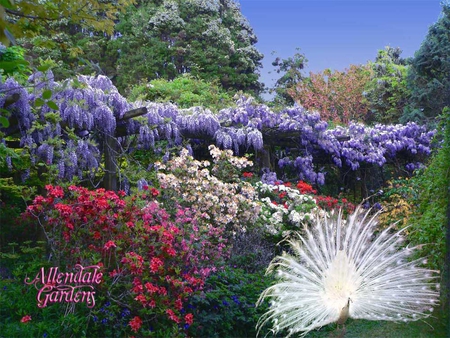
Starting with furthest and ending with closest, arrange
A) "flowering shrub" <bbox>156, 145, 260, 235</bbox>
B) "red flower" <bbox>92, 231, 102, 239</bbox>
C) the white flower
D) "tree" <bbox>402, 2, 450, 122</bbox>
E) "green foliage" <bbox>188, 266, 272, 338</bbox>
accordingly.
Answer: "tree" <bbox>402, 2, 450, 122</bbox> → "flowering shrub" <bbox>156, 145, 260, 235</bbox> → "green foliage" <bbox>188, 266, 272, 338</bbox> → "red flower" <bbox>92, 231, 102, 239</bbox> → the white flower

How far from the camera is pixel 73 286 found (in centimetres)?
430

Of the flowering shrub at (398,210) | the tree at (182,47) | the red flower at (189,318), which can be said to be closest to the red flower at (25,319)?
the red flower at (189,318)

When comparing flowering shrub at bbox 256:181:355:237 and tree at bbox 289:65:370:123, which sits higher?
tree at bbox 289:65:370:123

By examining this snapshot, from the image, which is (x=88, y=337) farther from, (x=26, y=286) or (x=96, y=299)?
(x=26, y=286)

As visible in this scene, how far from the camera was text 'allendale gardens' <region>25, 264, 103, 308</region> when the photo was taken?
13.9ft

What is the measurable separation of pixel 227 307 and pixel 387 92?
1476cm

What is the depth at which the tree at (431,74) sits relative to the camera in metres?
13.9

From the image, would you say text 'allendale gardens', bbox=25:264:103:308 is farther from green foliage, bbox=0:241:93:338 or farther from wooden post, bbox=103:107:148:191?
wooden post, bbox=103:107:148:191

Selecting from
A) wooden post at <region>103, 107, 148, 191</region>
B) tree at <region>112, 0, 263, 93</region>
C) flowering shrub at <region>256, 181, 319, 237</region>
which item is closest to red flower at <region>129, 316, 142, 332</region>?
flowering shrub at <region>256, 181, 319, 237</region>

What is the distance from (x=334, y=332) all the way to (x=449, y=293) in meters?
1.11

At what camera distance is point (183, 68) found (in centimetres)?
1744

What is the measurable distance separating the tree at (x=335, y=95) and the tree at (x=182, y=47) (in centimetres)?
233

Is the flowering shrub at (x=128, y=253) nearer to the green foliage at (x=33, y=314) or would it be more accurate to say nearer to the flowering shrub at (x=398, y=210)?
the green foliage at (x=33, y=314)

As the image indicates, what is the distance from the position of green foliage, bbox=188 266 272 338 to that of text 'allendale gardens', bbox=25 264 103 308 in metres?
0.82
